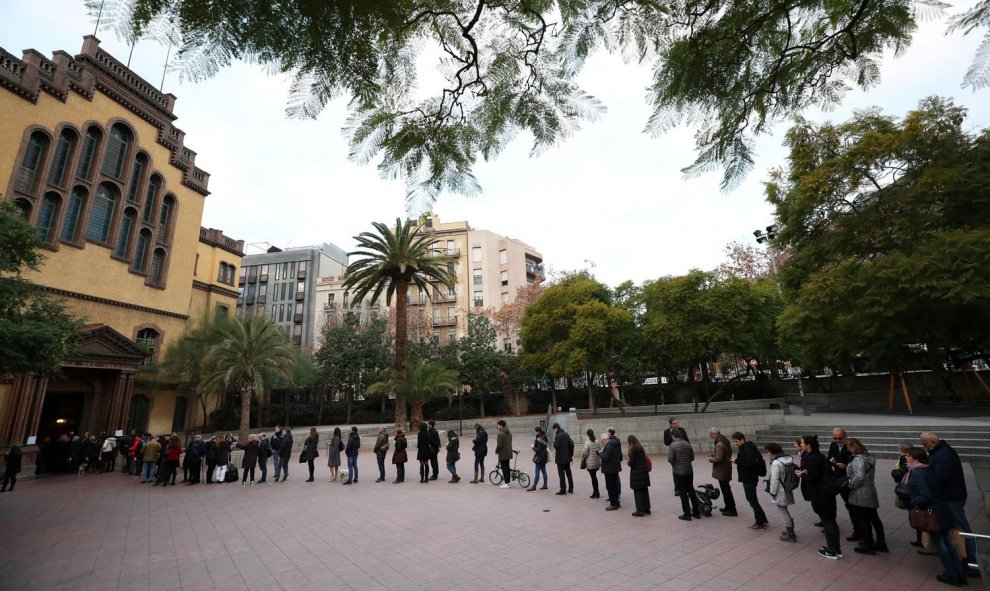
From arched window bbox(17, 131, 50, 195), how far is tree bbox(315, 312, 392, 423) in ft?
67.8

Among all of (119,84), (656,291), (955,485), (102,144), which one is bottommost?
(955,485)

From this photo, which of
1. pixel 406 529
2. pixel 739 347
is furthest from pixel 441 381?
pixel 406 529

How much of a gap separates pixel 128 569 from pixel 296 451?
56.4 feet

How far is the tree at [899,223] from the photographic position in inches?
383

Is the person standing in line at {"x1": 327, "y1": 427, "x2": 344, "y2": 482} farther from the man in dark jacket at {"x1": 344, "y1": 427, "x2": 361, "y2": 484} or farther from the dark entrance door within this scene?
the dark entrance door

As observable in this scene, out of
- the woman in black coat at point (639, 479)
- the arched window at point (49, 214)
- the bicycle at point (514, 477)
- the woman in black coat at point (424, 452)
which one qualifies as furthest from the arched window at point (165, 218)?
the woman in black coat at point (639, 479)

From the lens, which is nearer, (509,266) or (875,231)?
(875,231)

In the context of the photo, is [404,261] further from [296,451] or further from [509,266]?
[509,266]

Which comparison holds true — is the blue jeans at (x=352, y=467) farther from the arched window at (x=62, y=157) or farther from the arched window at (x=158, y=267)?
the arched window at (x=158, y=267)

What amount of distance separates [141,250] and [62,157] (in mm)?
6702

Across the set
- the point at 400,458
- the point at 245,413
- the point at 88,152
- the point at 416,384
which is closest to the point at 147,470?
the point at 245,413

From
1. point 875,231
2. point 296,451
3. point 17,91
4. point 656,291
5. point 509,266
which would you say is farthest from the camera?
point 509,266

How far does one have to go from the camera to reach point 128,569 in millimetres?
6430

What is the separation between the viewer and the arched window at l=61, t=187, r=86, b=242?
2352 cm
